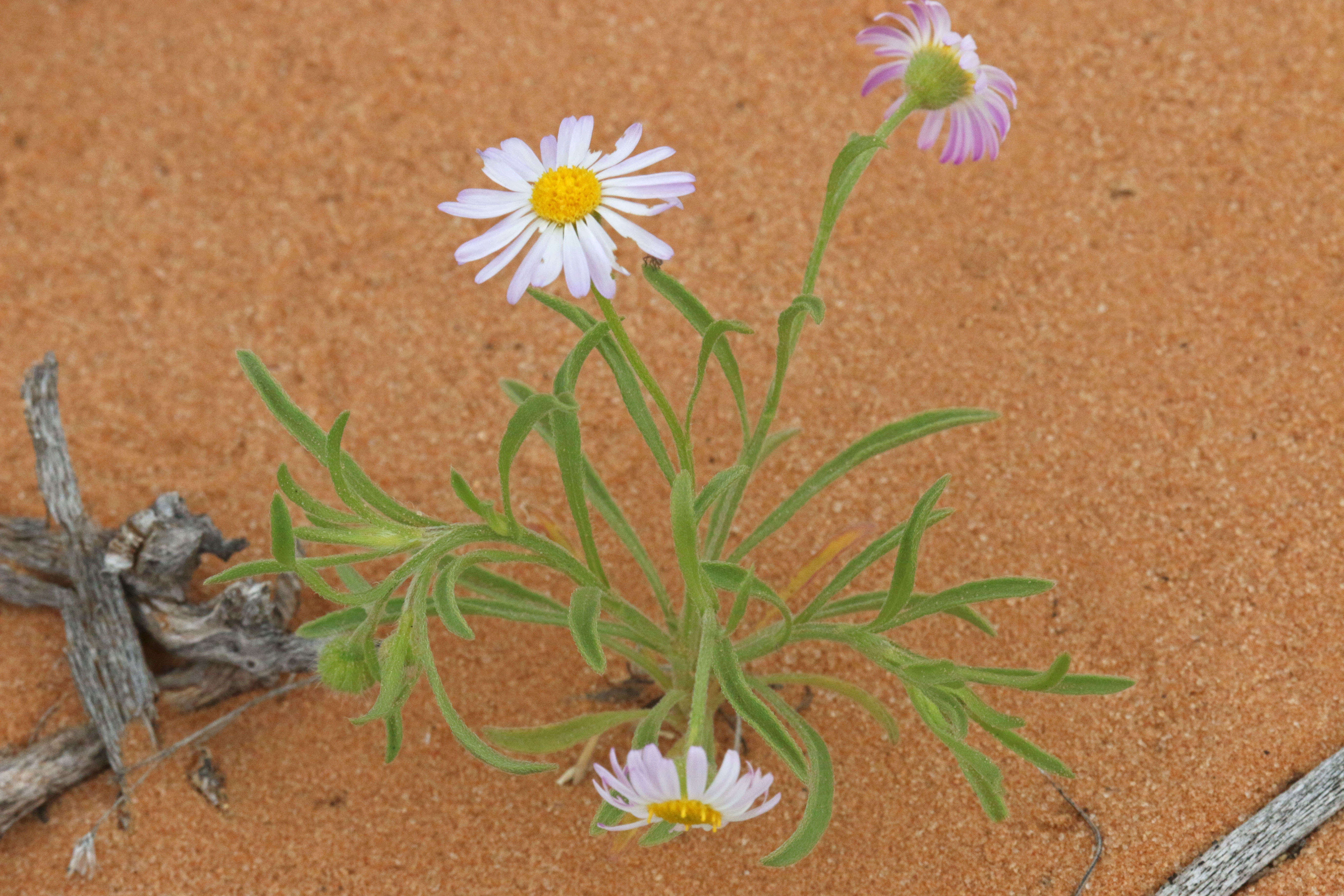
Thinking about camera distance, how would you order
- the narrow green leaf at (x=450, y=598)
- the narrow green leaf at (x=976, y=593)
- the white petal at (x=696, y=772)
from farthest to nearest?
the narrow green leaf at (x=976, y=593)
the narrow green leaf at (x=450, y=598)
the white petal at (x=696, y=772)

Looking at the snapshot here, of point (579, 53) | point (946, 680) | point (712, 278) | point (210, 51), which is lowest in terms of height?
point (946, 680)

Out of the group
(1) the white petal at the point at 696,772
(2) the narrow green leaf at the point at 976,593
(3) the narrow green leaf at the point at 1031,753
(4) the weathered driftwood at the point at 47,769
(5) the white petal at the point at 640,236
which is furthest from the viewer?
(4) the weathered driftwood at the point at 47,769

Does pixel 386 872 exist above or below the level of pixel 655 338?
below

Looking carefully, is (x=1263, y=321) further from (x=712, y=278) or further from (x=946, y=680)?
(x=946, y=680)

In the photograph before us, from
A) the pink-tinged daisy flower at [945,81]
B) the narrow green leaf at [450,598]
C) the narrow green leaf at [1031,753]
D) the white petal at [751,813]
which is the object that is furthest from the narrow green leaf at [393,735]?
the pink-tinged daisy flower at [945,81]

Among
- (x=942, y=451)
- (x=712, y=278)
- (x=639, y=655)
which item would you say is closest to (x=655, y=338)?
(x=712, y=278)

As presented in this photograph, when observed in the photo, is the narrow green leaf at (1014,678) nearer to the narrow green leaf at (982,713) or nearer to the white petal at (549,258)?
the narrow green leaf at (982,713)

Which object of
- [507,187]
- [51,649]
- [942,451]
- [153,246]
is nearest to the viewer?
[507,187]

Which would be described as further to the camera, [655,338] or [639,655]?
[655,338]
